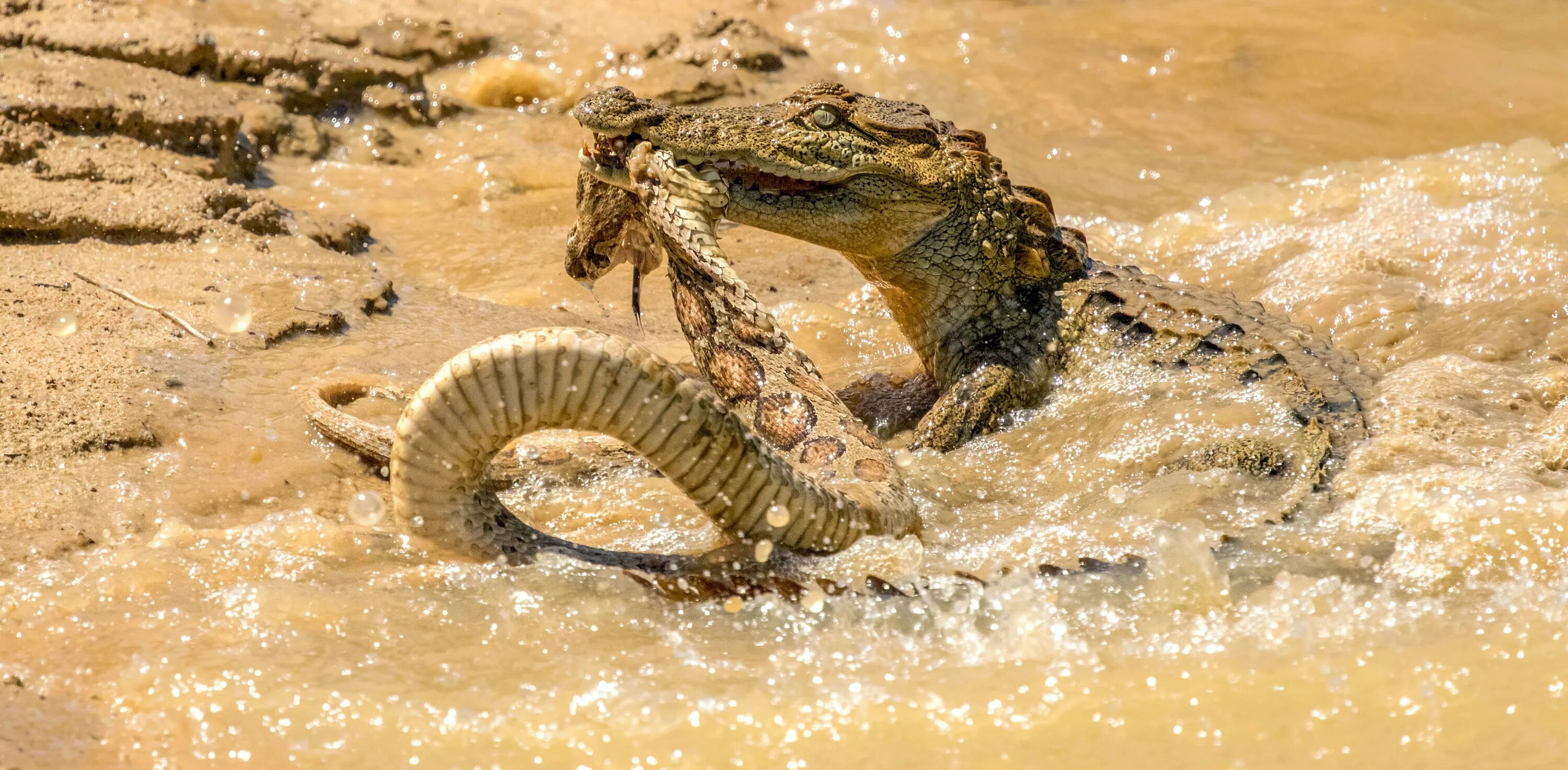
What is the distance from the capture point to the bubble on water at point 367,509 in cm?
293

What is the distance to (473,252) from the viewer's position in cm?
546

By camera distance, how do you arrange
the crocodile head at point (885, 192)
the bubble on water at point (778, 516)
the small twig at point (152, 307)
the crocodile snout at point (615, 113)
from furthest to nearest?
the small twig at point (152, 307) → the crocodile head at point (885, 192) → the crocodile snout at point (615, 113) → the bubble on water at point (778, 516)

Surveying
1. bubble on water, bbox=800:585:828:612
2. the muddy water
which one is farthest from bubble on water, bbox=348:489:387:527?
bubble on water, bbox=800:585:828:612

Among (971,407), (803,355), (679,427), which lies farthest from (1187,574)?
(971,407)

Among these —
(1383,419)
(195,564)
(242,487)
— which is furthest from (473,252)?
(1383,419)

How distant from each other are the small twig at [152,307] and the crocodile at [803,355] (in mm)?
531

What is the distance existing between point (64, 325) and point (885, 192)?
2.40 metres

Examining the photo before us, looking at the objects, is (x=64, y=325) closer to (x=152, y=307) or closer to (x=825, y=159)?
(x=152, y=307)

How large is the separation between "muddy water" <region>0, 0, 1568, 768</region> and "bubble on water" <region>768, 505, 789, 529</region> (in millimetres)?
189

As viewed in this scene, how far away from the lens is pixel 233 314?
13.6ft

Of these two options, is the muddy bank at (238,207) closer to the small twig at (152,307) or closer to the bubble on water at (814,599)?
the small twig at (152,307)

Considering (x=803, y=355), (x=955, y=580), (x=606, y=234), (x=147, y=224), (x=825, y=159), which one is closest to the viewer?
(x=955, y=580)

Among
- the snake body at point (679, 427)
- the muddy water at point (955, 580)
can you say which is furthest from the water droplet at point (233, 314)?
the snake body at point (679, 427)

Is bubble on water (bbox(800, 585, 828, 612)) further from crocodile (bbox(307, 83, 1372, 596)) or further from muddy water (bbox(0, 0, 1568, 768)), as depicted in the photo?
crocodile (bbox(307, 83, 1372, 596))
